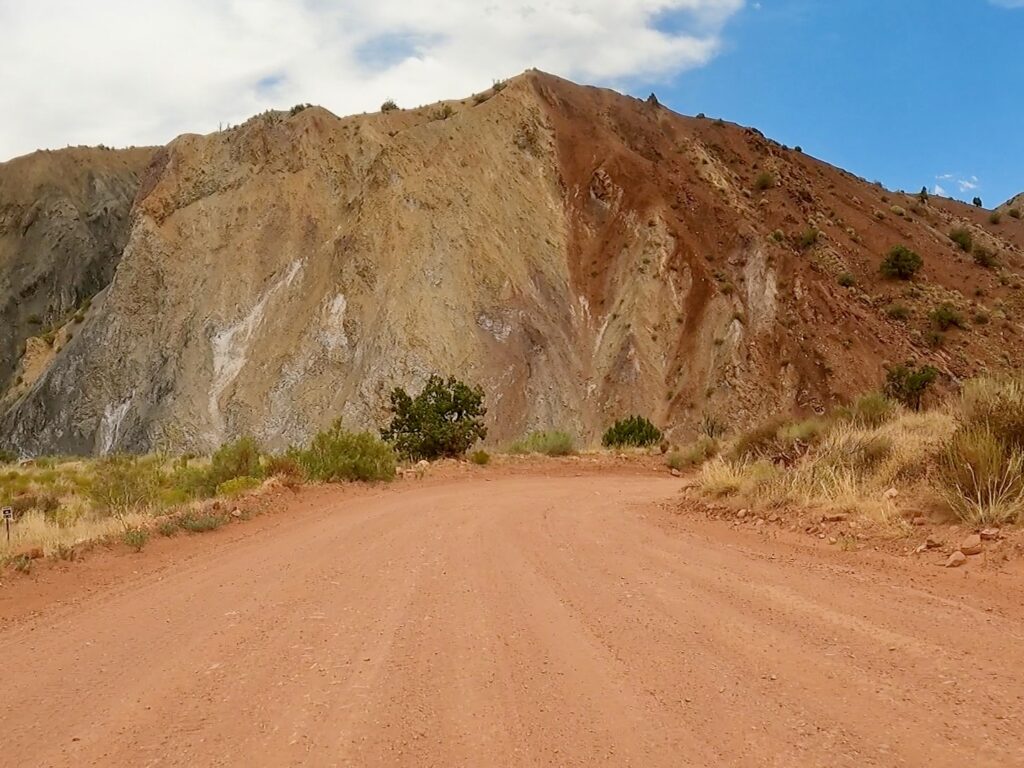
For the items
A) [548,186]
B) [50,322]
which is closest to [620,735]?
[548,186]

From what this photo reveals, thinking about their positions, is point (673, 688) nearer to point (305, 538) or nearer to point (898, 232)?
point (305, 538)

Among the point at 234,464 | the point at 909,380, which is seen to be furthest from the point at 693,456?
the point at 909,380

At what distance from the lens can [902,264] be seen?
46.3m

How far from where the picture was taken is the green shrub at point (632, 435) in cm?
3238

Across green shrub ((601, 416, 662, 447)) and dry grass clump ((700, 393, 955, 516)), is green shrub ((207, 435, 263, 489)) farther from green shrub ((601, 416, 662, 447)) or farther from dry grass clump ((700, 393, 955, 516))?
green shrub ((601, 416, 662, 447))

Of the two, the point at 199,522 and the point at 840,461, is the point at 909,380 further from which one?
the point at 199,522

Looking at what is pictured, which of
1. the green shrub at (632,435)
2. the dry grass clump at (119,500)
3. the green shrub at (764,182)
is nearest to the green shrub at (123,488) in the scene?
the dry grass clump at (119,500)

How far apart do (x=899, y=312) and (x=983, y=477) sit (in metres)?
39.4

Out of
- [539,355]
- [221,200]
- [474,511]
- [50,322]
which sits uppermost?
[221,200]

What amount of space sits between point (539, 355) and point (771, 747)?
37.8 metres

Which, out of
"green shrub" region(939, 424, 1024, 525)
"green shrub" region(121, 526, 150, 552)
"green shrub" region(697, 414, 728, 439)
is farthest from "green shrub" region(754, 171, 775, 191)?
"green shrub" region(121, 526, 150, 552)

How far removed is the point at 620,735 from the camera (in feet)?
13.5

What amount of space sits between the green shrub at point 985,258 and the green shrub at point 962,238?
2.54ft

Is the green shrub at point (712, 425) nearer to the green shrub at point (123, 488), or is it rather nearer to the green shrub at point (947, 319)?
the green shrub at point (947, 319)
